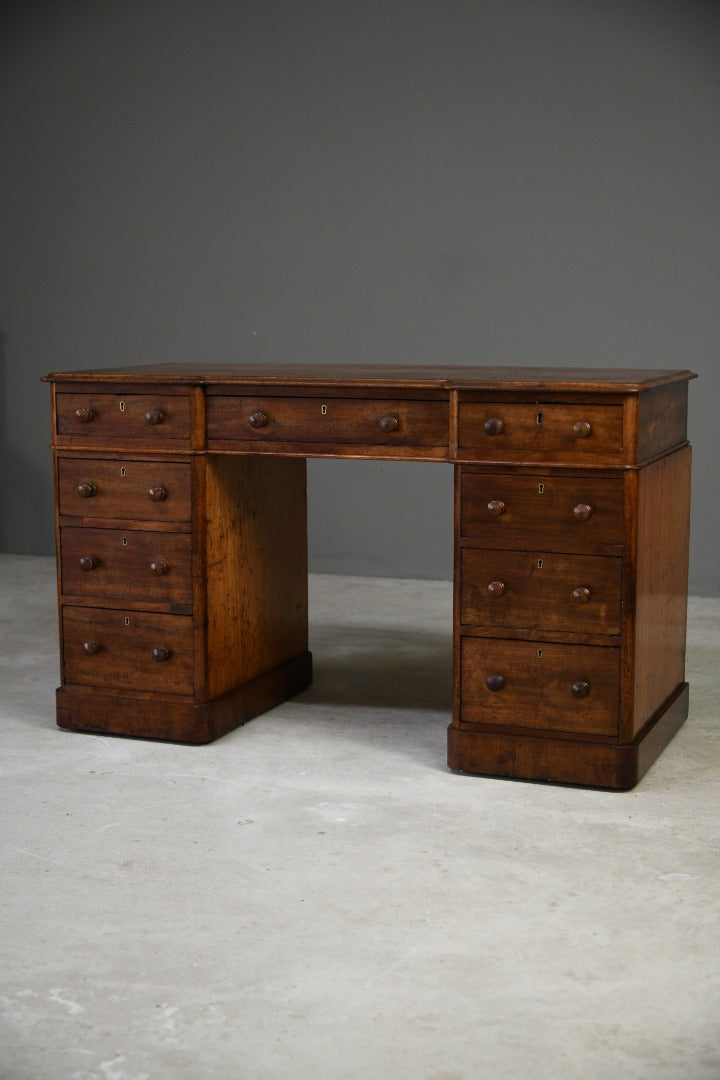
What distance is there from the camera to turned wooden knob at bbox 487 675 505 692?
3.24m

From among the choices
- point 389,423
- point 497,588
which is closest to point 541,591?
point 497,588

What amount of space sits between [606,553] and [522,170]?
281 centimetres

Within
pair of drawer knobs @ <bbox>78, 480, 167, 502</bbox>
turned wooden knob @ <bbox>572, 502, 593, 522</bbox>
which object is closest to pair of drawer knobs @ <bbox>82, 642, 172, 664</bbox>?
pair of drawer knobs @ <bbox>78, 480, 167, 502</bbox>

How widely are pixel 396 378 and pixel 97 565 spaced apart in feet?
3.09

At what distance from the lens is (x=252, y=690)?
3793 mm

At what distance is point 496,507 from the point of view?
3.20 m

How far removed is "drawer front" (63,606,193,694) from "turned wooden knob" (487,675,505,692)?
79 cm

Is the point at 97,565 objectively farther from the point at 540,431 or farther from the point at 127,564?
the point at 540,431

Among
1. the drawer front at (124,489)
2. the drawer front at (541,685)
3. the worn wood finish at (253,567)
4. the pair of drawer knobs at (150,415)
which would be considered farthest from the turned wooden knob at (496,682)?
the pair of drawer knobs at (150,415)

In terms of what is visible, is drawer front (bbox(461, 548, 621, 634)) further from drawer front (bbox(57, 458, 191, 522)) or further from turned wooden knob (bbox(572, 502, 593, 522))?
drawer front (bbox(57, 458, 191, 522))

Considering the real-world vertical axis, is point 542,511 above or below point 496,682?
above

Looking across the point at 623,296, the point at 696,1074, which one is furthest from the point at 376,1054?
the point at 623,296

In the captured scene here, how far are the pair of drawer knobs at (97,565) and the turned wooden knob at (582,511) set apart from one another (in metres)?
1.06

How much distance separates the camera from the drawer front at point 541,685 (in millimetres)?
3164
